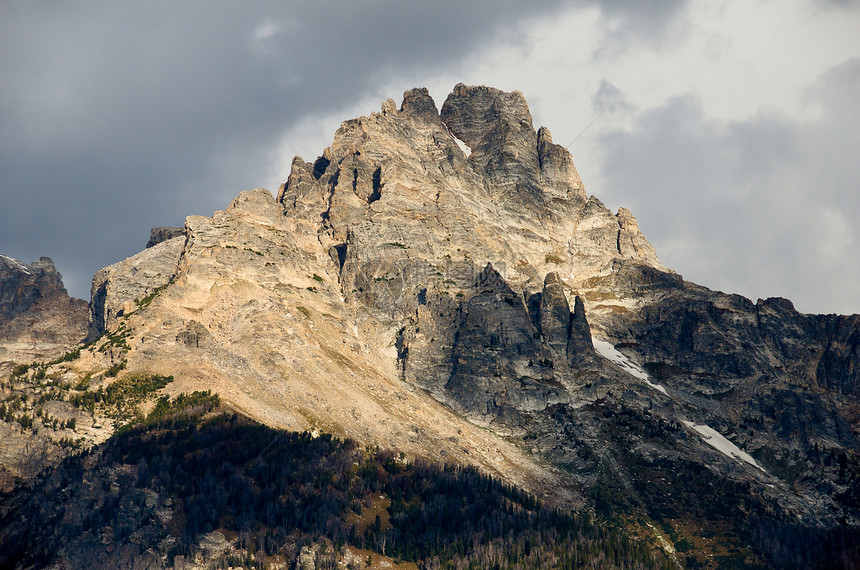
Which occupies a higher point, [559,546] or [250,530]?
[559,546]

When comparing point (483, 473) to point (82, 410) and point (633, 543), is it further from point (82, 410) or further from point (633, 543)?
point (82, 410)

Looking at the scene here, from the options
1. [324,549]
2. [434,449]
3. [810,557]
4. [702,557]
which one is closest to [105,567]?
[324,549]

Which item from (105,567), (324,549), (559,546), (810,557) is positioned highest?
(810,557)

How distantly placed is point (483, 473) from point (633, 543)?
4037cm

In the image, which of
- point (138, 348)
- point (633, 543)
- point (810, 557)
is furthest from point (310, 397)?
point (810, 557)

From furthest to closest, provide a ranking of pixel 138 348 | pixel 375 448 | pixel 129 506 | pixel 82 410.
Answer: pixel 138 348 < pixel 375 448 < pixel 82 410 < pixel 129 506

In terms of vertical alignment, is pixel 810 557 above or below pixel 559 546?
above

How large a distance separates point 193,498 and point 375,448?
48604 mm

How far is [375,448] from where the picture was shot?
182875 mm

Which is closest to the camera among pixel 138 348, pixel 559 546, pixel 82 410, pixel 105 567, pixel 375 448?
pixel 105 567

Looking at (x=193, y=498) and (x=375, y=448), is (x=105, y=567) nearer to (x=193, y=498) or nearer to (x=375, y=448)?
(x=193, y=498)

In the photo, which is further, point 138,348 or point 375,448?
point 138,348

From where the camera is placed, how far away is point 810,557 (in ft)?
582

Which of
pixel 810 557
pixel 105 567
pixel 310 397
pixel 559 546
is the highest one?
pixel 310 397
